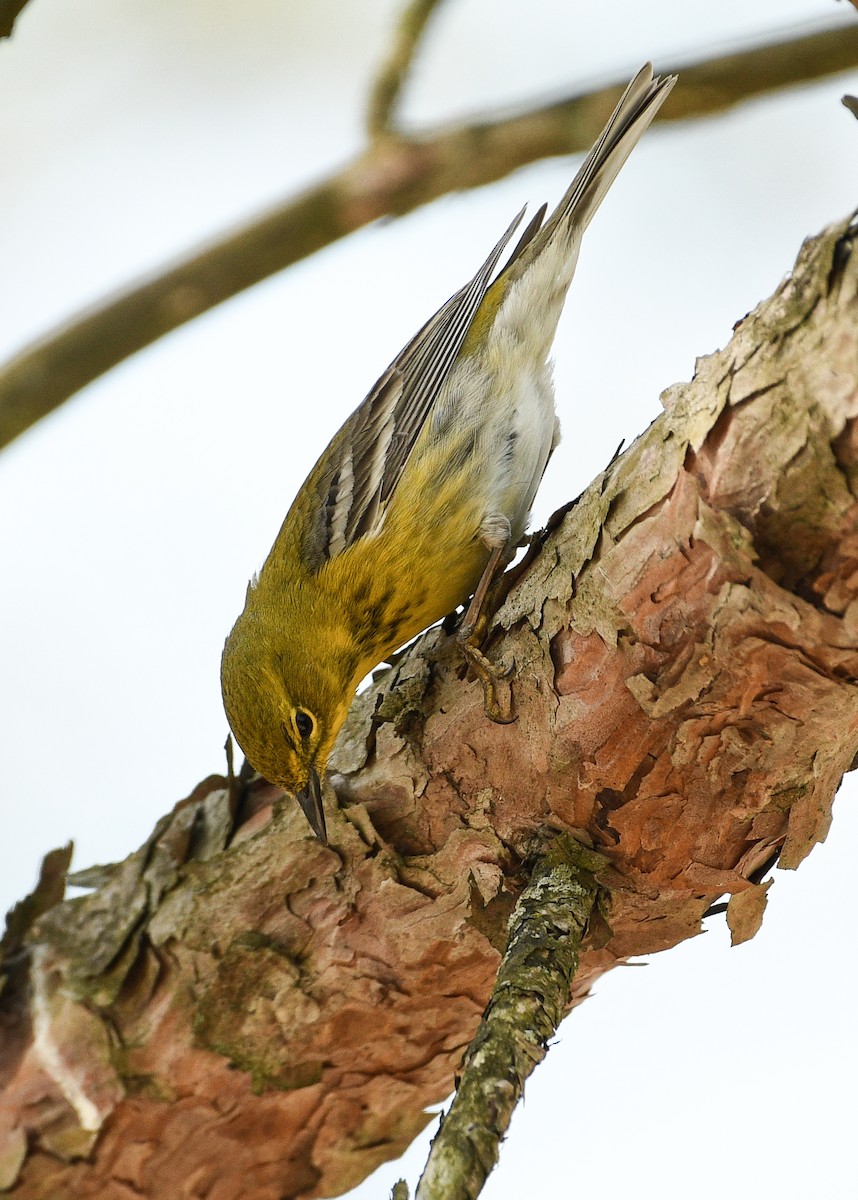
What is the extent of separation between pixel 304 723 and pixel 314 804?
0.80 metres

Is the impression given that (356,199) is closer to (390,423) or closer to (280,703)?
(390,423)

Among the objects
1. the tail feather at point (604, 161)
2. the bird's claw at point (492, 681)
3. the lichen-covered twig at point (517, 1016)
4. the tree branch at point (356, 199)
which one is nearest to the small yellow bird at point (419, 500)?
the tail feather at point (604, 161)

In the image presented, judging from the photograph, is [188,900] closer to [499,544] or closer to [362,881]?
[362,881]

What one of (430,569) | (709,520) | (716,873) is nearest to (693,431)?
(709,520)

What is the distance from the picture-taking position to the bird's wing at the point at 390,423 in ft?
15.0

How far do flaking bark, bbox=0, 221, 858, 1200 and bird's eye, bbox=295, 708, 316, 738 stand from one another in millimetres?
285

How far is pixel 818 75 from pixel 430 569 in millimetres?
2366

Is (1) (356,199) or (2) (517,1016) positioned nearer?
(2) (517,1016)

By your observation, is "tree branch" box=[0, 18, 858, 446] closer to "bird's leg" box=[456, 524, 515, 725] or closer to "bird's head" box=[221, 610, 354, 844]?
"bird's head" box=[221, 610, 354, 844]

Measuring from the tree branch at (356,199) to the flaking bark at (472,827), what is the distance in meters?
1.63

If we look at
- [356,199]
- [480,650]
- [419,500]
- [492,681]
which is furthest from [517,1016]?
[356,199]

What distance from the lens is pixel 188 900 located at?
3334 mm

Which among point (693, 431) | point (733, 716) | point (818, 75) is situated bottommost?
point (733, 716)

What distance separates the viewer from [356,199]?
453 centimetres
